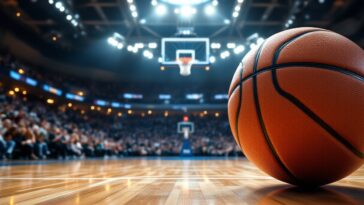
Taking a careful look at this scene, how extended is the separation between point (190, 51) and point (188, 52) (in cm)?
10

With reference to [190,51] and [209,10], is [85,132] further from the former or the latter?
[209,10]

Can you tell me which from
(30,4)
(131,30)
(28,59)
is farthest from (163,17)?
(28,59)

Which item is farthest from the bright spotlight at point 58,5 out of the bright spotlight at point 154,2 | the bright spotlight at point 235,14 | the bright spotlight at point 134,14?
the bright spotlight at point 235,14

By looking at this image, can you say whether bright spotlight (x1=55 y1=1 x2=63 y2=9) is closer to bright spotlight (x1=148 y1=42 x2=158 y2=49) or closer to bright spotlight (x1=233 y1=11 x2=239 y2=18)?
bright spotlight (x1=148 y1=42 x2=158 y2=49)

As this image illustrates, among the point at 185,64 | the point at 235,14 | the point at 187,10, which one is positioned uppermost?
the point at 235,14

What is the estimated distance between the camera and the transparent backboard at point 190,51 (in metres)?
11.7

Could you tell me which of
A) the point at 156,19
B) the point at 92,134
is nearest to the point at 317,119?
the point at 156,19

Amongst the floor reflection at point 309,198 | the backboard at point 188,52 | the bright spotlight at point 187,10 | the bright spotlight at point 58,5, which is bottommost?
the floor reflection at point 309,198

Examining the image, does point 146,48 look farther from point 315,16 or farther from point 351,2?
point 351,2

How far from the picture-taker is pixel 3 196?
4.68 ft

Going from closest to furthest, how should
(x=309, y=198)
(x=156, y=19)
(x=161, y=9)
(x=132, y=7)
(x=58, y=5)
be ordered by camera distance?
(x=309, y=198) → (x=58, y=5) → (x=132, y=7) → (x=161, y=9) → (x=156, y=19)

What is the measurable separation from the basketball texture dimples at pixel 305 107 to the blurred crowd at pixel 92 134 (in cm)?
720

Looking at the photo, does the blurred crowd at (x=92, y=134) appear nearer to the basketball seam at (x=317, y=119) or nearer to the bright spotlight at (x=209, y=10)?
the bright spotlight at (x=209, y=10)

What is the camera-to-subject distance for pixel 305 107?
145 centimetres
